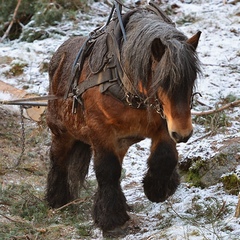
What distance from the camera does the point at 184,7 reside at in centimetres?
1109

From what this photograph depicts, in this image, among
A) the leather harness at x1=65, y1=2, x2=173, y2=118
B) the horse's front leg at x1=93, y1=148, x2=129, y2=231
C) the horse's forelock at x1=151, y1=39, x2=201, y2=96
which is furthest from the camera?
the horse's front leg at x1=93, y1=148, x2=129, y2=231

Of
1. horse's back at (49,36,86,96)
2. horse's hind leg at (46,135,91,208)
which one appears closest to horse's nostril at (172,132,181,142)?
horse's back at (49,36,86,96)

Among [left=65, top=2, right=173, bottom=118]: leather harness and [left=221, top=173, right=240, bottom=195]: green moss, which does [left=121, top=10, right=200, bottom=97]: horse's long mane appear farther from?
[left=221, top=173, right=240, bottom=195]: green moss

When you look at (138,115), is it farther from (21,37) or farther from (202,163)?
(21,37)

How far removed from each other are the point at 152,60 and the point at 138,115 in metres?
0.57

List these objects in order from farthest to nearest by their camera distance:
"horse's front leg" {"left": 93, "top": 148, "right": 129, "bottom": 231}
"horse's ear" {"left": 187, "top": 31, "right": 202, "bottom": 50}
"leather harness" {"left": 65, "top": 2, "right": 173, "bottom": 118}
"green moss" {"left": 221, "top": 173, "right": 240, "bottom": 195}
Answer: "green moss" {"left": 221, "top": 173, "right": 240, "bottom": 195} → "horse's front leg" {"left": 93, "top": 148, "right": 129, "bottom": 231} → "leather harness" {"left": 65, "top": 2, "right": 173, "bottom": 118} → "horse's ear" {"left": 187, "top": 31, "right": 202, "bottom": 50}

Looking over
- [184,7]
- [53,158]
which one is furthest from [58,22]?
[53,158]

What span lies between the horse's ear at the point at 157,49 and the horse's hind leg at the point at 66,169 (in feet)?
6.70

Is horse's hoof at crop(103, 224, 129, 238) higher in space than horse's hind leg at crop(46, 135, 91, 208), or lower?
higher

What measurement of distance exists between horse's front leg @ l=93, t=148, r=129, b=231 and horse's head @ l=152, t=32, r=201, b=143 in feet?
2.93

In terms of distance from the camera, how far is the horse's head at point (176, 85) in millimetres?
3766

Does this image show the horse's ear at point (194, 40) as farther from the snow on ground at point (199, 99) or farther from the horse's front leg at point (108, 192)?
the horse's front leg at point (108, 192)

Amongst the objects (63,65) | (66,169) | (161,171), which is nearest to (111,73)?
(161,171)

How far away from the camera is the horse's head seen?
12.4 ft
